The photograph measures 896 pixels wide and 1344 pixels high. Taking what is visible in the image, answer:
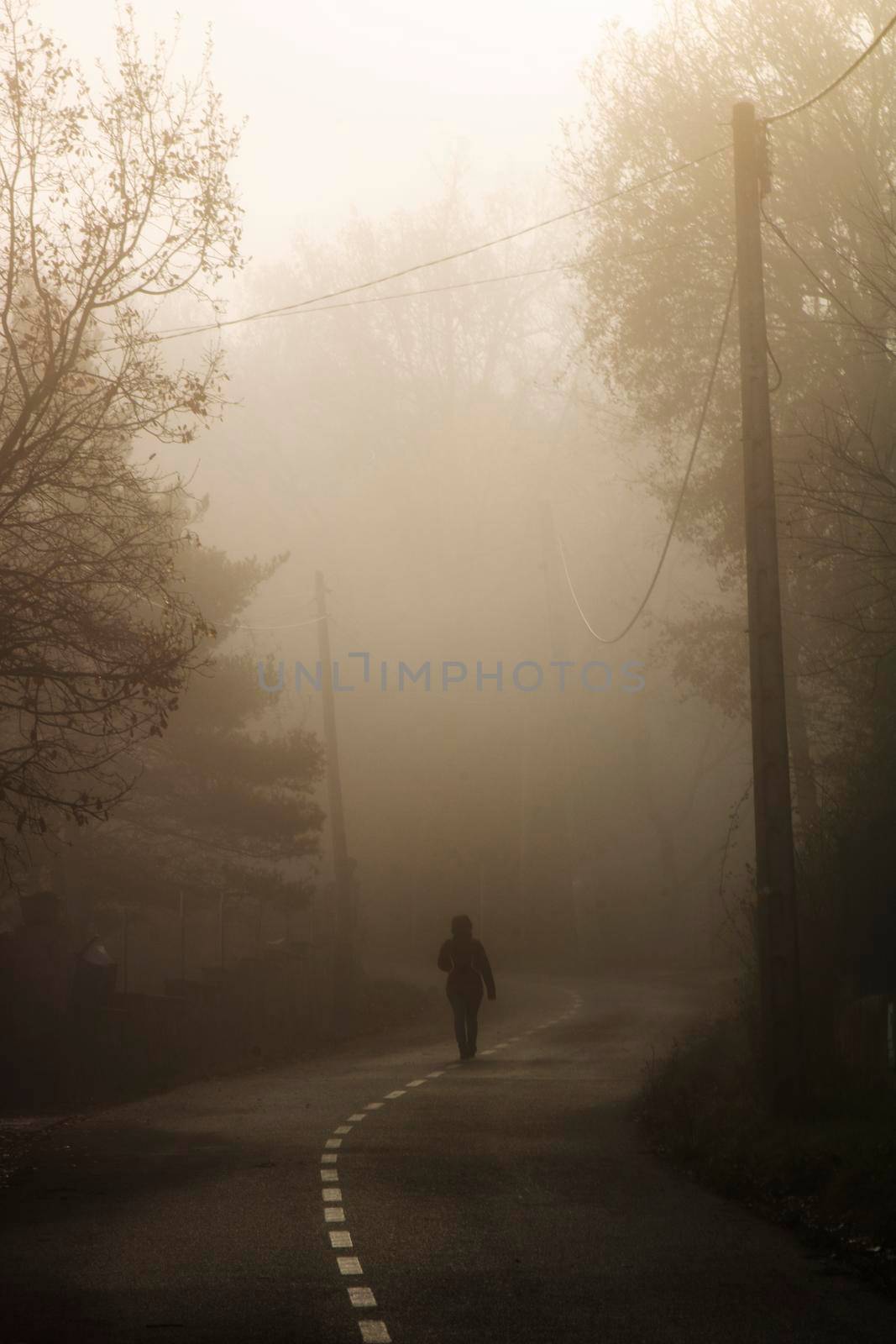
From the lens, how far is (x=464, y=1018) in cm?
2161

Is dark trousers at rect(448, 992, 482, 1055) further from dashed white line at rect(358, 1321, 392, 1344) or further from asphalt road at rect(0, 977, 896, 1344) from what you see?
dashed white line at rect(358, 1321, 392, 1344)

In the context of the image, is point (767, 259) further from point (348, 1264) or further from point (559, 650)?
point (559, 650)

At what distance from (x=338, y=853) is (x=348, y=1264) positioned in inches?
1116

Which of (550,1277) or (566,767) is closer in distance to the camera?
(550,1277)

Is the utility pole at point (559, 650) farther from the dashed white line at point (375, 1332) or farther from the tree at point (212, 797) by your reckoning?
the dashed white line at point (375, 1332)

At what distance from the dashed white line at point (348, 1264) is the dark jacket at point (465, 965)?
12.7 meters

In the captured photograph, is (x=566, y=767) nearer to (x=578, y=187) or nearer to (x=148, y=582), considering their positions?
(x=578, y=187)

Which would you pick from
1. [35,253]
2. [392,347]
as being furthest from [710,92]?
[392,347]

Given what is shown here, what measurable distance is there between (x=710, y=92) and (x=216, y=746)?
15.4m

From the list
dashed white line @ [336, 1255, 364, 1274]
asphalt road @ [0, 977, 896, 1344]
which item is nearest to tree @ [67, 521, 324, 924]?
asphalt road @ [0, 977, 896, 1344]

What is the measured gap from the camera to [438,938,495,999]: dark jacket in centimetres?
2167

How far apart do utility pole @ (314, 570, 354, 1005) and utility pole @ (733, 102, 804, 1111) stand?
2133cm

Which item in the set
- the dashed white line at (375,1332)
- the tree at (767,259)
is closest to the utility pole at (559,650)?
the tree at (767,259)

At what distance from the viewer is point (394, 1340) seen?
699 cm
